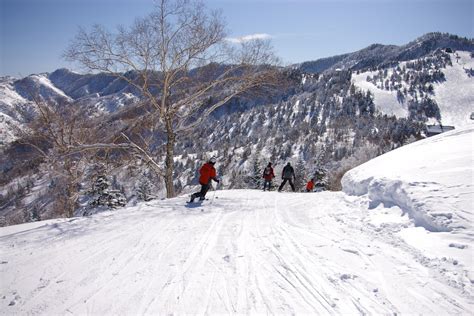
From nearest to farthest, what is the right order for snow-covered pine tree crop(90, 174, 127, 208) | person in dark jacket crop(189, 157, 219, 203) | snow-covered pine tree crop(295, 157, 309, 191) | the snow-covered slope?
the snow-covered slope → person in dark jacket crop(189, 157, 219, 203) → snow-covered pine tree crop(90, 174, 127, 208) → snow-covered pine tree crop(295, 157, 309, 191)

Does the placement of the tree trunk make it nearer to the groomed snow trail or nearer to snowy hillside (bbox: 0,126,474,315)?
snowy hillside (bbox: 0,126,474,315)

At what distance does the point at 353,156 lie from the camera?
142 m

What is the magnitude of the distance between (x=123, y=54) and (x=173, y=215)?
24.0 ft

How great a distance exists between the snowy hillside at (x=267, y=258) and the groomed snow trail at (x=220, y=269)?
0.02 metres

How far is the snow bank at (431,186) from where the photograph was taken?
17.3ft

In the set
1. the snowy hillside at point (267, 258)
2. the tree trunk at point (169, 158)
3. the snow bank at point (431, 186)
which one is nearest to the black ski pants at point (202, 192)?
the snowy hillside at point (267, 258)

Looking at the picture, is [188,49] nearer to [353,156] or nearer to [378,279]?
[378,279]

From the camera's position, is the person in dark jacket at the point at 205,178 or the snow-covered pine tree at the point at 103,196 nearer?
the person in dark jacket at the point at 205,178

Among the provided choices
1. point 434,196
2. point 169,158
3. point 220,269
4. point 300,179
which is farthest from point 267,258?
point 300,179

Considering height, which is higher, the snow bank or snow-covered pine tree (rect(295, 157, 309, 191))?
the snow bank

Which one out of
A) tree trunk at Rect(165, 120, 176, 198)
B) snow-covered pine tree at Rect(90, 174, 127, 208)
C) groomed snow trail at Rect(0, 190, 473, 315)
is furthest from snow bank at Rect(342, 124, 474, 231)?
snow-covered pine tree at Rect(90, 174, 127, 208)

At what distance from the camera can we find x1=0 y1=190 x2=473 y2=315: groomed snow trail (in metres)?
3.72

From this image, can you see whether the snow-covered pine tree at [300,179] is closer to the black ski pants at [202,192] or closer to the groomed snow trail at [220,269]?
the black ski pants at [202,192]

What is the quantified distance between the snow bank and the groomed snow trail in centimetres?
75
